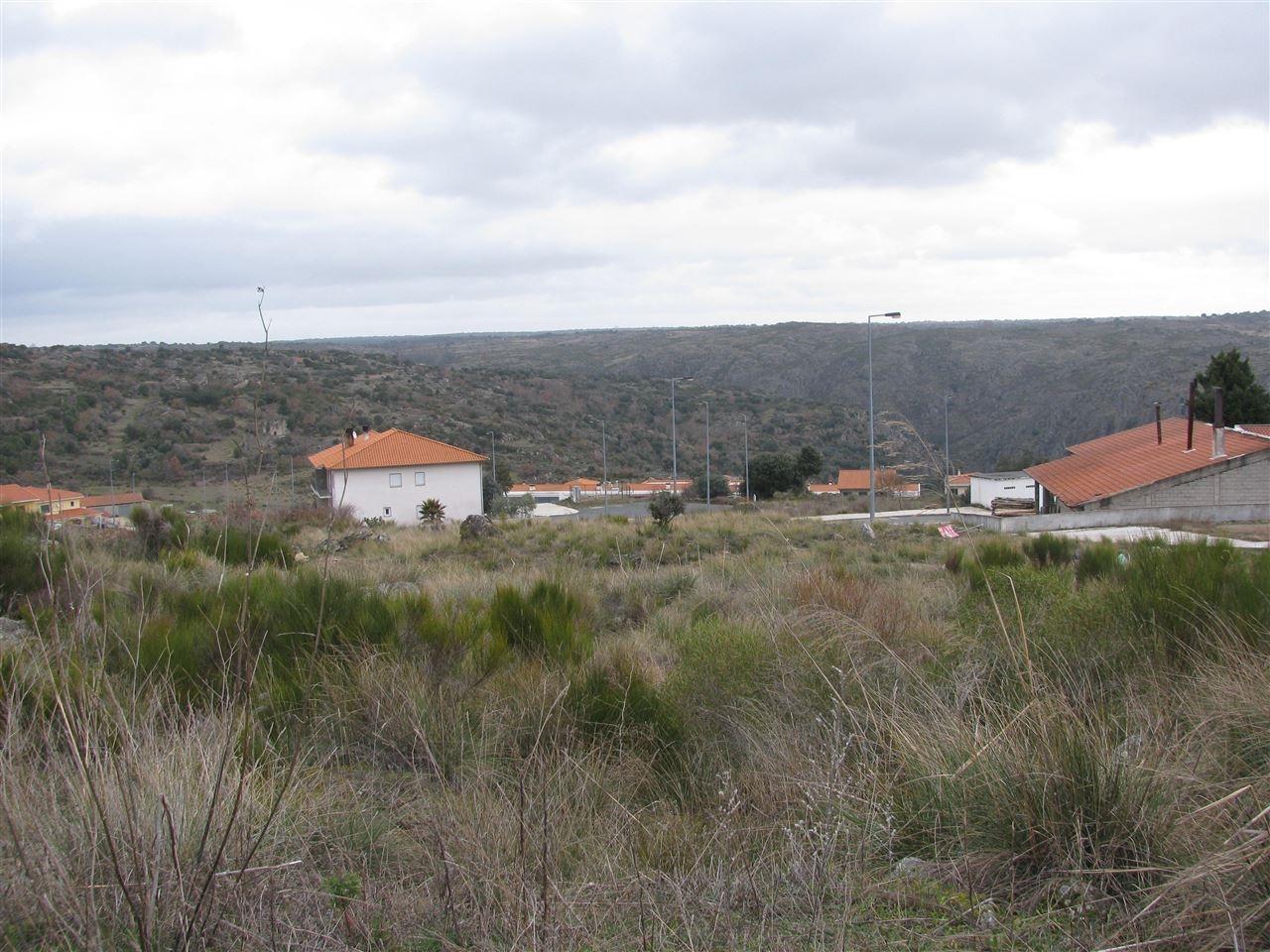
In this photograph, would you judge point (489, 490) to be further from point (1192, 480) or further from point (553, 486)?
point (1192, 480)

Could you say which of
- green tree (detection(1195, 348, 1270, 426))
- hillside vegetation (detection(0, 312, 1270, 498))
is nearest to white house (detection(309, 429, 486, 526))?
hillside vegetation (detection(0, 312, 1270, 498))

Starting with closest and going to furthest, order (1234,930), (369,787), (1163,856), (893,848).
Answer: (1234,930)
(1163,856)
(893,848)
(369,787)

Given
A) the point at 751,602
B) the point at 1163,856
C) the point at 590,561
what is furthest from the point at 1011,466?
the point at 1163,856

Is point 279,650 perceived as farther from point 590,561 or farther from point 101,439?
point 101,439

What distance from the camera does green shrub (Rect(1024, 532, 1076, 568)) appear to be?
40.9 ft

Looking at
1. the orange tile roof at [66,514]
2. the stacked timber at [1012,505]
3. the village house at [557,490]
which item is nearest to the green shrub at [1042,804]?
the orange tile roof at [66,514]

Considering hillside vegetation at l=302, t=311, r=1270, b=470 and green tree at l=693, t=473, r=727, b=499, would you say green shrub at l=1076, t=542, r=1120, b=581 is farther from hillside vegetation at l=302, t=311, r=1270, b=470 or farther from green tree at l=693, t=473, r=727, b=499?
hillside vegetation at l=302, t=311, r=1270, b=470

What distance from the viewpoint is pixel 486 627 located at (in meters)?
6.50

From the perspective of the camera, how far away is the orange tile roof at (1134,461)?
29.0m

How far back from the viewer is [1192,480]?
28406 mm

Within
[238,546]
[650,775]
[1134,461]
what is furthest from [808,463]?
[650,775]

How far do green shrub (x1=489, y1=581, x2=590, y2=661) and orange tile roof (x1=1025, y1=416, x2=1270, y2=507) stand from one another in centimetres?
2525

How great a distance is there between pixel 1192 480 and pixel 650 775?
94.6ft

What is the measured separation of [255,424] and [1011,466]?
2993 inches
